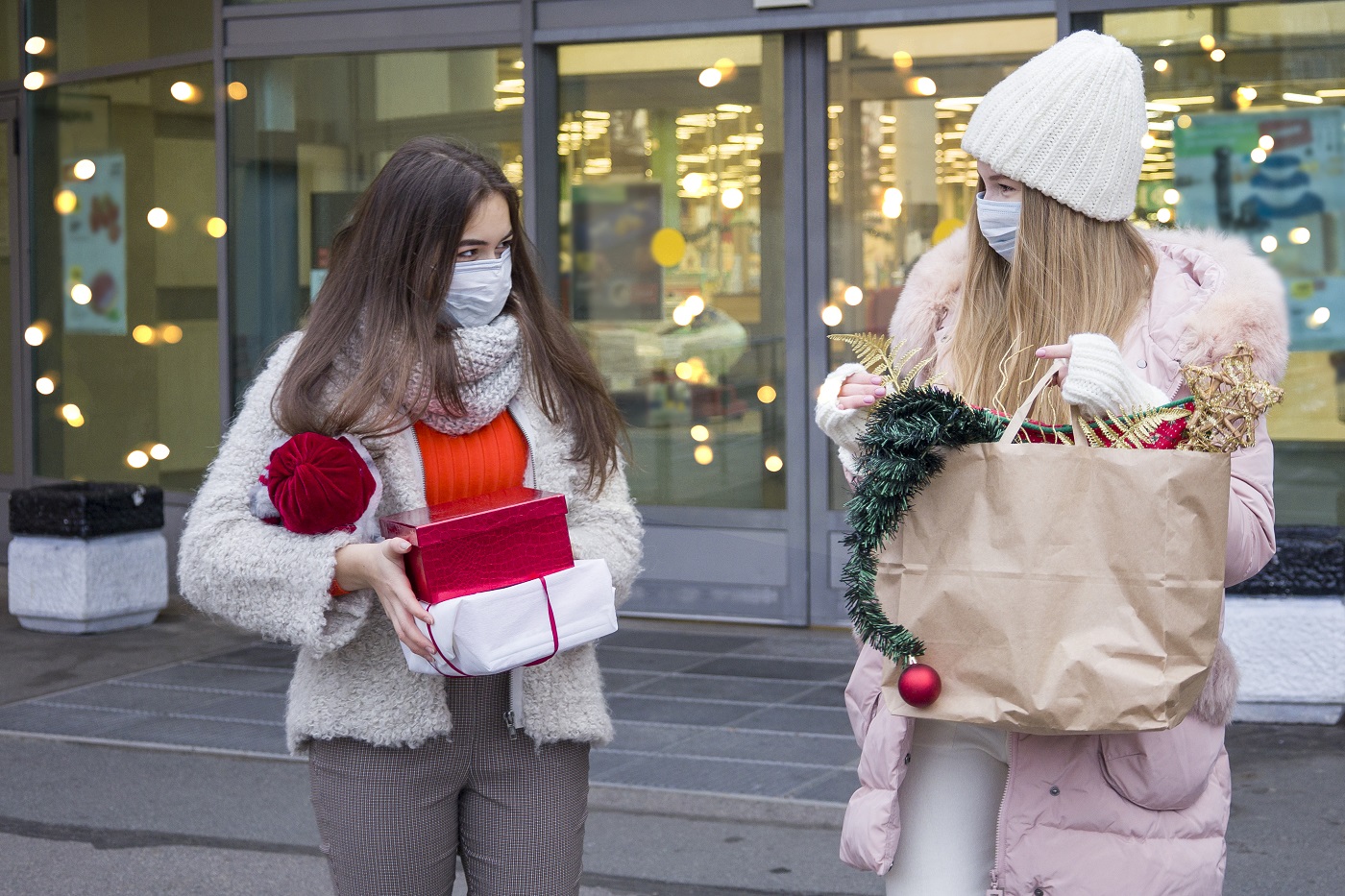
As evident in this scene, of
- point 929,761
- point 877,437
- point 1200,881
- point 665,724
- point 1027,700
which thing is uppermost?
point 877,437

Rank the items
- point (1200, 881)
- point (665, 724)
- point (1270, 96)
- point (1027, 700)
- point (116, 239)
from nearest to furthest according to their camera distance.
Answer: point (1027, 700)
point (1200, 881)
point (665, 724)
point (1270, 96)
point (116, 239)

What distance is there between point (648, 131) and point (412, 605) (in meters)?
6.70

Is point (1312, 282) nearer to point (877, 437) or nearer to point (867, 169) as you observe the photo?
point (867, 169)

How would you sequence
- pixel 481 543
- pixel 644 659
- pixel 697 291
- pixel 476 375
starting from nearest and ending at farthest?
pixel 481 543 < pixel 476 375 < pixel 644 659 < pixel 697 291

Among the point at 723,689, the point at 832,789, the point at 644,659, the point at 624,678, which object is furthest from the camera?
the point at 644,659

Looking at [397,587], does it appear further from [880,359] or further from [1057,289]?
[1057,289]

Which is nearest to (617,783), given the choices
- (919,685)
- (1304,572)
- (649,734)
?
(649,734)

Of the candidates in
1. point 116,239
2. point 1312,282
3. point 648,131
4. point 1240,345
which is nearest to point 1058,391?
point 1240,345

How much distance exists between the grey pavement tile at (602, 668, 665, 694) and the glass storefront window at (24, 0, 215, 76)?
4752 mm

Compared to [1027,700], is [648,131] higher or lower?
higher

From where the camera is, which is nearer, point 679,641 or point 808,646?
point 808,646

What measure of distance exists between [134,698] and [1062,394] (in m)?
5.49

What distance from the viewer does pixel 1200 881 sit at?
7.42 feet

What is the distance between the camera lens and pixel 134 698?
22.0ft
